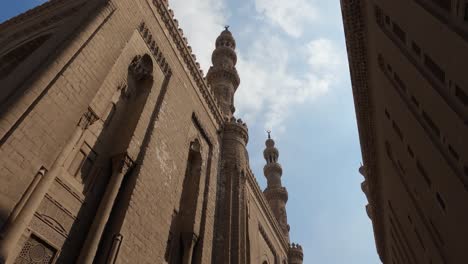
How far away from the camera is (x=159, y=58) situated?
33.0ft

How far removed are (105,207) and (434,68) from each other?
617cm

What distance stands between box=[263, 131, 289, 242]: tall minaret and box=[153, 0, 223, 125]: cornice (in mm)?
14466

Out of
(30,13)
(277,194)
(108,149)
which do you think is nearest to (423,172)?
(108,149)

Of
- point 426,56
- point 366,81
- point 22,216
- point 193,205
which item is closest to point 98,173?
point 22,216

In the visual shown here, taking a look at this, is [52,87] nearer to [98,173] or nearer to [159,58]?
[98,173]

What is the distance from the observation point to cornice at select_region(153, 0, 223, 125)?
35.7 ft

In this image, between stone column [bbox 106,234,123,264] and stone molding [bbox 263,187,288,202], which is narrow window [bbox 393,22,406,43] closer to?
stone column [bbox 106,234,123,264]

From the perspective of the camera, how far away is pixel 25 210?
4.95 m

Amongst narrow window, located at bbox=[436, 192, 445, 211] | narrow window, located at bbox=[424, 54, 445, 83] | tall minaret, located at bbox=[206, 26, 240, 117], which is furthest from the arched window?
narrow window, located at bbox=[436, 192, 445, 211]

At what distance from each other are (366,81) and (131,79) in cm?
703

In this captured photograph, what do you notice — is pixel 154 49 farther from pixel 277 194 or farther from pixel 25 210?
pixel 277 194

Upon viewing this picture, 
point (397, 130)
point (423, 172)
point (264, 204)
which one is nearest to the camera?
point (423, 172)

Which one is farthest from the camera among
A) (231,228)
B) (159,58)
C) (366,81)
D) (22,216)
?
(231,228)

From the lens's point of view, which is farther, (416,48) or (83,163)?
(83,163)
